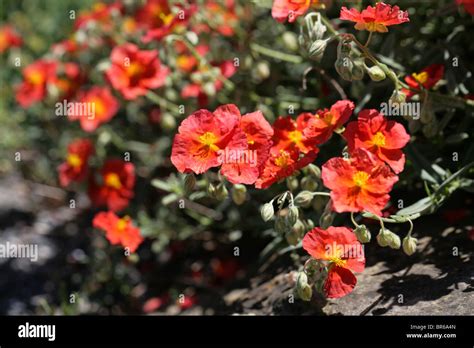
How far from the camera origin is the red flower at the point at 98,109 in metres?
3.52

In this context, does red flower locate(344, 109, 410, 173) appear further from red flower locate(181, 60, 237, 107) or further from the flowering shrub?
red flower locate(181, 60, 237, 107)

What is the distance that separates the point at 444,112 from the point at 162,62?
54.0 inches

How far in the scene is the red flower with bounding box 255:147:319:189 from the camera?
88.1 inches

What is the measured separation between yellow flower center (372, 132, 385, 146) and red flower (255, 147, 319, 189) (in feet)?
0.64

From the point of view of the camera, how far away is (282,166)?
7.40ft

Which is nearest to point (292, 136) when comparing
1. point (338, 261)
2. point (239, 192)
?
point (239, 192)

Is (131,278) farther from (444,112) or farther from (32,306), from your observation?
(444,112)

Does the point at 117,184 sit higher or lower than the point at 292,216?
higher

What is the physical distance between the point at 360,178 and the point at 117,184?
1629mm

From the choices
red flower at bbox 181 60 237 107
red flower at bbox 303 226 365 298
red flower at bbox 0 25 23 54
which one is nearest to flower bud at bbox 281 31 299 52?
red flower at bbox 181 60 237 107

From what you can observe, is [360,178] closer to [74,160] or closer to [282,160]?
[282,160]

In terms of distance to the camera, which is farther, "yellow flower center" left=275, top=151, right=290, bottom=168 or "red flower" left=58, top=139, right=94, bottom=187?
"red flower" left=58, top=139, right=94, bottom=187

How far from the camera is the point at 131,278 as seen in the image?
351 cm

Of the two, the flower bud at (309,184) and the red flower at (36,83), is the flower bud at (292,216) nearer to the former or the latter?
the flower bud at (309,184)
